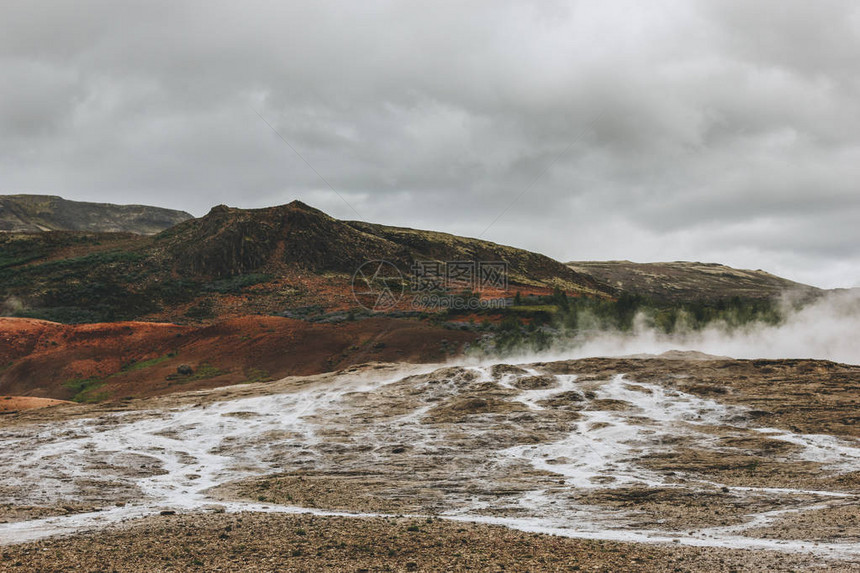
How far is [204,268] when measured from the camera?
120m

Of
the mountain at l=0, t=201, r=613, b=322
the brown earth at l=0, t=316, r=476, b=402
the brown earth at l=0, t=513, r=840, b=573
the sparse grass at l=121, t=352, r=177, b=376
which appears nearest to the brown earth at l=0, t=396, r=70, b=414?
the brown earth at l=0, t=316, r=476, b=402

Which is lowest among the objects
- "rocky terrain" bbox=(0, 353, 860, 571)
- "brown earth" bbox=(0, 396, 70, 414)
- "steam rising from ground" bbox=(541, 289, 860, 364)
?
"brown earth" bbox=(0, 396, 70, 414)

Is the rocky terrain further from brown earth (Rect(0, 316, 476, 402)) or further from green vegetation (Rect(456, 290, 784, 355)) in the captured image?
green vegetation (Rect(456, 290, 784, 355))

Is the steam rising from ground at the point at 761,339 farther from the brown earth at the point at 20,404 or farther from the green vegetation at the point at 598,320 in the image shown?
the brown earth at the point at 20,404

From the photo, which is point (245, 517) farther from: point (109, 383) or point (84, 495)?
point (109, 383)

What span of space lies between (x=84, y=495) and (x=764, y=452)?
38957 mm

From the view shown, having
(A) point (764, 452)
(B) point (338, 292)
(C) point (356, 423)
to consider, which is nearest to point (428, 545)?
(A) point (764, 452)

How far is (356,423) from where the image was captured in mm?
47531

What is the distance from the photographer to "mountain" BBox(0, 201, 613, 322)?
342ft

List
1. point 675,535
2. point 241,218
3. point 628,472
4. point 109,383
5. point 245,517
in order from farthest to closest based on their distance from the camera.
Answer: point 241,218
point 109,383
point 628,472
point 245,517
point 675,535

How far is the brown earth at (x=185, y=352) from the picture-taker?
6944cm

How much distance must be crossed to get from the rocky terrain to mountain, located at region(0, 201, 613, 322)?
5001cm

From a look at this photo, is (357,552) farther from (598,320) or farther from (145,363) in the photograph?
(598,320)

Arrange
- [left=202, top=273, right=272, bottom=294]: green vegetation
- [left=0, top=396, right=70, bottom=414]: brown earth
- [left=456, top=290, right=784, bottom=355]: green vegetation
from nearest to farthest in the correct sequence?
[left=0, top=396, right=70, bottom=414]: brown earth, [left=456, top=290, right=784, bottom=355]: green vegetation, [left=202, top=273, right=272, bottom=294]: green vegetation
